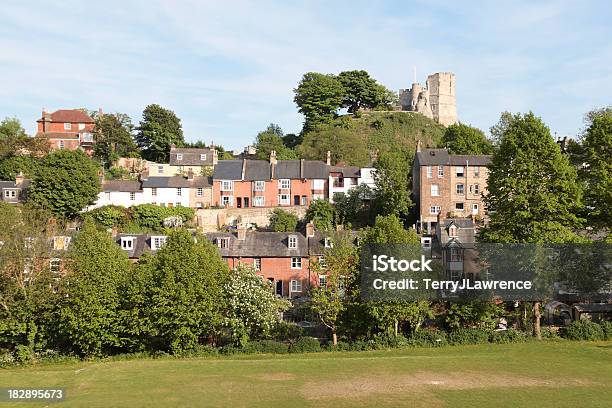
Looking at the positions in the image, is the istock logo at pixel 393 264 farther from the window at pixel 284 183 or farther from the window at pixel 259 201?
the window at pixel 259 201

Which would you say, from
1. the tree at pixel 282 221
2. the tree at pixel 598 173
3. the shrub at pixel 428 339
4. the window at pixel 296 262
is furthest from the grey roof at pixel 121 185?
the tree at pixel 598 173

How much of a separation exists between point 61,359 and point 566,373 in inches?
1297

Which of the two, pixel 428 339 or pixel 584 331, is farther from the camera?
pixel 584 331

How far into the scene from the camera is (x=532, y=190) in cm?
4828

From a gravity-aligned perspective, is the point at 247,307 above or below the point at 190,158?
below

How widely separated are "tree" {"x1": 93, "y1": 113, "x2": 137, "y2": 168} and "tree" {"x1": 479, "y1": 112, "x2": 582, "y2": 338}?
61.9m

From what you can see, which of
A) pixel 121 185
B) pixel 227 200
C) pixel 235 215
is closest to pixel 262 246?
pixel 235 215

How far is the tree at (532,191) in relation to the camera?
155ft

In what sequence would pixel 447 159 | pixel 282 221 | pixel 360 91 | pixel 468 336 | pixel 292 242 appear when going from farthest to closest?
pixel 360 91 < pixel 447 159 < pixel 282 221 < pixel 292 242 < pixel 468 336

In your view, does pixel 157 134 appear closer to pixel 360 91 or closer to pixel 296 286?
pixel 360 91

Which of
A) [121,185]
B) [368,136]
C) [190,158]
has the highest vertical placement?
[368,136]

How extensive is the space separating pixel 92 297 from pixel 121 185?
36.5m

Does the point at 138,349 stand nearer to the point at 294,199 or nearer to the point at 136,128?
the point at 294,199
